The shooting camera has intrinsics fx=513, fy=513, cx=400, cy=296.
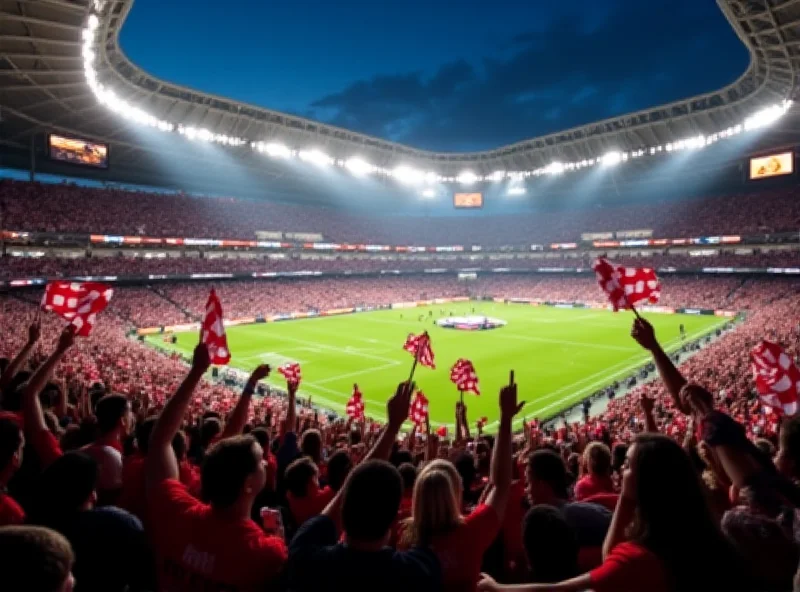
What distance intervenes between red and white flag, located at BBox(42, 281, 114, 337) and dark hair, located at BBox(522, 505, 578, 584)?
8.83m

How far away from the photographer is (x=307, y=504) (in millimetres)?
4879

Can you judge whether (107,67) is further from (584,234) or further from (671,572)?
(584,234)

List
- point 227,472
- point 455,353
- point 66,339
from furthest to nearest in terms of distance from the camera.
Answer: point 455,353 → point 66,339 → point 227,472

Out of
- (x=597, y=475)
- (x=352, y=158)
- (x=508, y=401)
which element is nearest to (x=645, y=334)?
(x=597, y=475)

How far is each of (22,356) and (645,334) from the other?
7.78 meters

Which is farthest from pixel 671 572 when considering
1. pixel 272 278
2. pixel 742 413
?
pixel 272 278

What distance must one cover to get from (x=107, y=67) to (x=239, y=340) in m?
22.2

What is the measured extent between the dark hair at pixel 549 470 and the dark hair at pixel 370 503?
2274 mm

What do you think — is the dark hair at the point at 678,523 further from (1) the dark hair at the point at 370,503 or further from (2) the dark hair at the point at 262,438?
(2) the dark hair at the point at 262,438

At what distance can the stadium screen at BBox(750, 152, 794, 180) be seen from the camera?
48062 mm

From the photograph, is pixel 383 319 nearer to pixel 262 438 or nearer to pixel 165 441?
pixel 262 438

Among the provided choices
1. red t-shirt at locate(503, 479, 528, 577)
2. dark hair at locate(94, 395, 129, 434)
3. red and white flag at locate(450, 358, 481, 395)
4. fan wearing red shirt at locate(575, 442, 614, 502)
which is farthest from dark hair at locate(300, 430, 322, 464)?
red and white flag at locate(450, 358, 481, 395)

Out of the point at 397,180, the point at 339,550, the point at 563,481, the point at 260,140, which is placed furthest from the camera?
the point at 397,180

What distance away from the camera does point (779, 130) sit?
49938 millimetres
